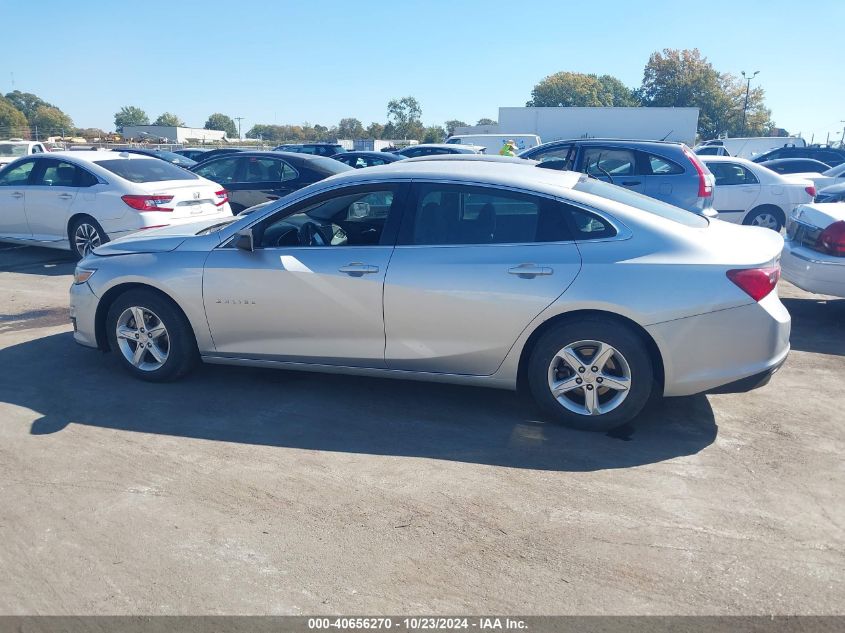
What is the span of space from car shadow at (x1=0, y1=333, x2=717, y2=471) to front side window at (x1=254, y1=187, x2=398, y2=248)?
3.62ft

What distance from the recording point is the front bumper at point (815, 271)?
6895 mm

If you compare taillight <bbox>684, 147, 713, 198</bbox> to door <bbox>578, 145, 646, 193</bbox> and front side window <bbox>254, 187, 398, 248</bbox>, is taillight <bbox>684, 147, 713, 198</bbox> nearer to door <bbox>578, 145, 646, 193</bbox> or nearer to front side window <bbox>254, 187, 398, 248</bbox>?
door <bbox>578, 145, 646, 193</bbox>

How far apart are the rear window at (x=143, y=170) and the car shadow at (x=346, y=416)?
4.73 m

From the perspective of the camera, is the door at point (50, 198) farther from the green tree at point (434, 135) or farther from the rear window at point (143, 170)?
the green tree at point (434, 135)

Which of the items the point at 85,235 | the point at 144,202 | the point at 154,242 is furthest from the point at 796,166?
the point at 154,242

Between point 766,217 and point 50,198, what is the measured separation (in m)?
11.5

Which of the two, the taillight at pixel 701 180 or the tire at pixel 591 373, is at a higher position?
the taillight at pixel 701 180

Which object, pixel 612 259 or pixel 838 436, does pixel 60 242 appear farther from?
pixel 838 436

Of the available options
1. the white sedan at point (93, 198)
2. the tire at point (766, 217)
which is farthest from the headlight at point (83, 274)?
the tire at point (766, 217)

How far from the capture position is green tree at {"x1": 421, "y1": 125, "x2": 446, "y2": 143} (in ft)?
240

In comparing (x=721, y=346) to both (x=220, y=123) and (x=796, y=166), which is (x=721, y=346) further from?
(x=220, y=123)

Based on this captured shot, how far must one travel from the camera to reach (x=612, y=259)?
4438 millimetres

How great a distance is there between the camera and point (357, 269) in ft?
15.7

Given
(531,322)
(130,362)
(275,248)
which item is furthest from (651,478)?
(130,362)
